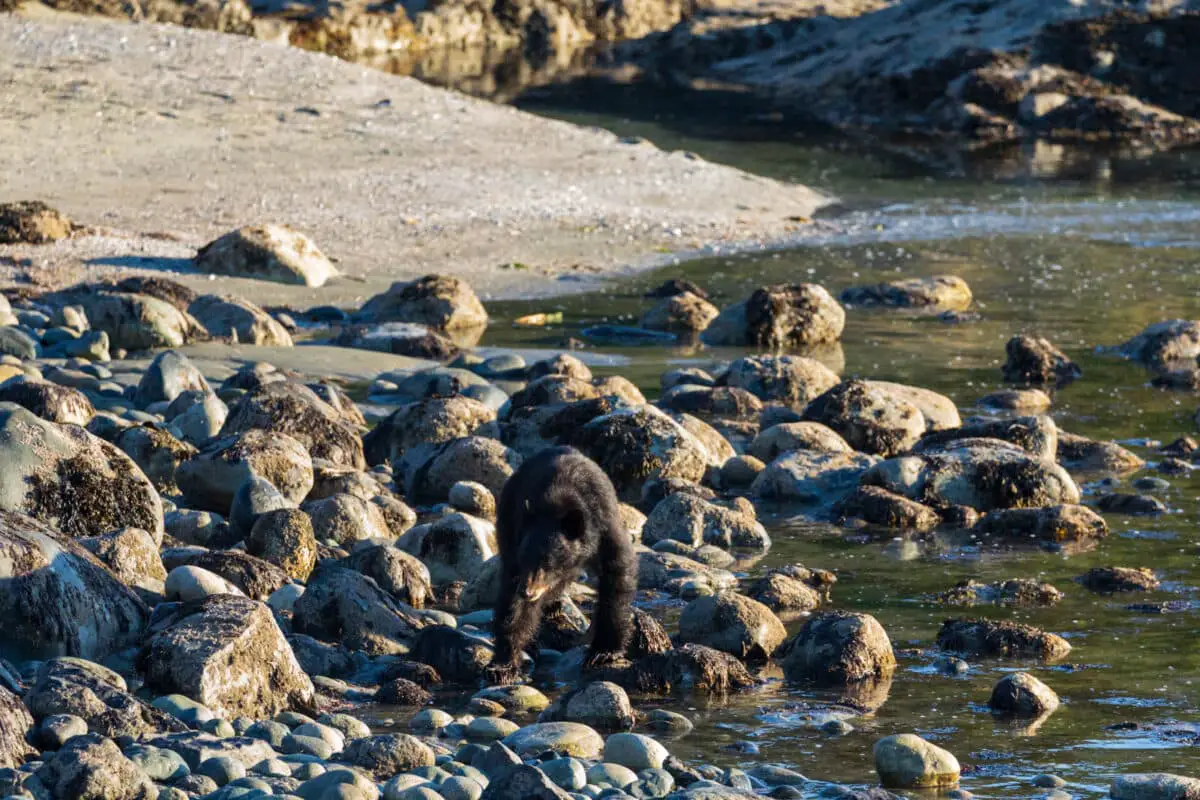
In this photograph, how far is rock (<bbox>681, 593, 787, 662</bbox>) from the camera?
28.4 feet

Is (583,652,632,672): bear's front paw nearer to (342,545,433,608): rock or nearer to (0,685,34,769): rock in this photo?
(342,545,433,608): rock

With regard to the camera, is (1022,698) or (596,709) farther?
(1022,698)

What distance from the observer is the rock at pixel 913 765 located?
22.7 feet

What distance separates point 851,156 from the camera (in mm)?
35250

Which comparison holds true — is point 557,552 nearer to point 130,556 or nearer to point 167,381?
point 130,556

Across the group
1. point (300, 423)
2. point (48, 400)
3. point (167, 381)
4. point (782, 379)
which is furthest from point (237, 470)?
point (782, 379)

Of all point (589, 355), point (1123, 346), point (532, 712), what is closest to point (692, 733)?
point (532, 712)

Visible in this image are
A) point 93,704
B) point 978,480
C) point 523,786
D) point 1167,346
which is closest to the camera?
point 523,786

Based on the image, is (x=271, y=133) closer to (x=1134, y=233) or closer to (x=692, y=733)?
(x=1134, y=233)

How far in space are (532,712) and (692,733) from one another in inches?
29.1

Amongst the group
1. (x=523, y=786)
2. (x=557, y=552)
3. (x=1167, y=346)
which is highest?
(x=557, y=552)

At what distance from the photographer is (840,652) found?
8359 millimetres

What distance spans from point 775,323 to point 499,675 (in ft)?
33.9

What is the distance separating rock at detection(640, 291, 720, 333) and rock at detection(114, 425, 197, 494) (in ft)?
25.4
